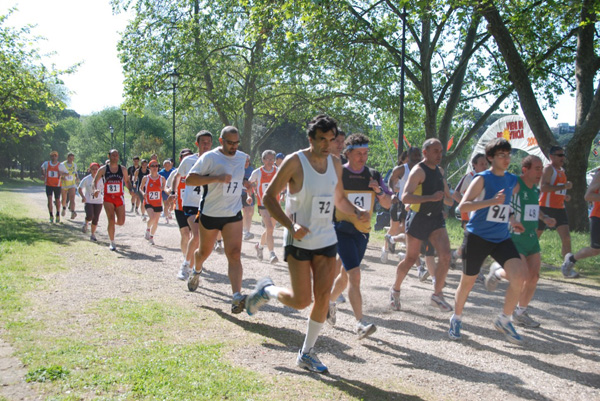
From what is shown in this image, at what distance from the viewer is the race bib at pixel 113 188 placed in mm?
11241

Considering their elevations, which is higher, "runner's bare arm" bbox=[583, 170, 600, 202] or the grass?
"runner's bare arm" bbox=[583, 170, 600, 202]

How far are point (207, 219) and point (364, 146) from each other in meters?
2.08

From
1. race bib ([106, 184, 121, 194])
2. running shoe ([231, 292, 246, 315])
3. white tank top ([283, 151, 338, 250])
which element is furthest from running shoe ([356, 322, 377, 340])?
race bib ([106, 184, 121, 194])

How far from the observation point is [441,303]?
22.0 feet

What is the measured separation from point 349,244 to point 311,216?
4.32ft

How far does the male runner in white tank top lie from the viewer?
4410mm

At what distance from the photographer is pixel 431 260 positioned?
26.6 feet

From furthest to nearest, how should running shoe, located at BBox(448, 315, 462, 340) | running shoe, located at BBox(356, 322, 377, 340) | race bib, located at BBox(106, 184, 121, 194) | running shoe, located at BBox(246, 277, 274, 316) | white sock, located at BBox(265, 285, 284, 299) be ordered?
race bib, located at BBox(106, 184, 121, 194) < running shoe, located at BBox(448, 315, 462, 340) < running shoe, located at BBox(356, 322, 377, 340) < running shoe, located at BBox(246, 277, 274, 316) < white sock, located at BBox(265, 285, 284, 299)

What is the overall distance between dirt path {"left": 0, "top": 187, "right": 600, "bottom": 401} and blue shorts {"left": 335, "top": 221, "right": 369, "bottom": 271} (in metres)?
0.78

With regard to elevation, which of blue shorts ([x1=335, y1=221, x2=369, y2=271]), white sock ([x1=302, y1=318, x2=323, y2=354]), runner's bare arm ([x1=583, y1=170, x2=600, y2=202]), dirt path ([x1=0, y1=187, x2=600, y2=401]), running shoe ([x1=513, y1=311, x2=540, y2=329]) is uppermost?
runner's bare arm ([x1=583, y1=170, x2=600, y2=202])

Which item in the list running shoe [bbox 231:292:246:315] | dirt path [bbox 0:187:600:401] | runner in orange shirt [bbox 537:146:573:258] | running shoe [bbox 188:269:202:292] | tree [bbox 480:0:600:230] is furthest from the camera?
tree [bbox 480:0:600:230]

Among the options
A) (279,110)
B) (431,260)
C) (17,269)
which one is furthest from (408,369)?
(279,110)

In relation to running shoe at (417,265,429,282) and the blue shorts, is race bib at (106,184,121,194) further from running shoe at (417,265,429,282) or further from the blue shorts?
the blue shorts

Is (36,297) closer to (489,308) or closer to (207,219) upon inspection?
Answer: (207,219)
